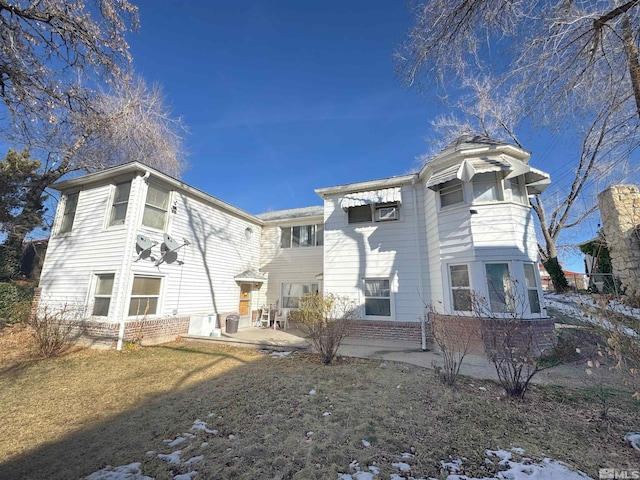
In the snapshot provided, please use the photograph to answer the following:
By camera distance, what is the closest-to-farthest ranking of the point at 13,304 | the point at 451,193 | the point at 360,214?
the point at 451,193, the point at 13,304, the point at 360,214

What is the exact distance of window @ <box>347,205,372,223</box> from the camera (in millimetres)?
12086

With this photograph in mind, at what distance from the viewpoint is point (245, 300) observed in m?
14.7

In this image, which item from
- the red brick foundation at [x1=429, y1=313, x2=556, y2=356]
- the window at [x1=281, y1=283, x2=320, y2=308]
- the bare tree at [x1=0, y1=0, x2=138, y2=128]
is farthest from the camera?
the window at [x1=281, y1=283, x2=320, y2=308]

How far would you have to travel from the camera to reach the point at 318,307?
25.5 ft

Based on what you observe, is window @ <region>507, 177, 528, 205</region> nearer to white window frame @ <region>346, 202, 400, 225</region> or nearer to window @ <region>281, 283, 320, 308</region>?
white window frame @ <region>346, 202, 400, 225</region>

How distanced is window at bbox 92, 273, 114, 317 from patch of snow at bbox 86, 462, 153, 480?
786 cm

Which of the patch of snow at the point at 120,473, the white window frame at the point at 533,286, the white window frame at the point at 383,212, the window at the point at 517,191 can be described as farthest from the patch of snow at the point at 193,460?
the window at the point at 517,191

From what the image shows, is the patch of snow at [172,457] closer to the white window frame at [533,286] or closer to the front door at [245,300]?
the white window frame at [533,286]

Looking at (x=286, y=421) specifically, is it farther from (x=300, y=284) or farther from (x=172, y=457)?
(x=300, y=284)

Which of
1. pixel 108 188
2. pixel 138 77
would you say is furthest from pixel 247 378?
pixel 138 77

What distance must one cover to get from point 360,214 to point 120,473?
35.1 feet

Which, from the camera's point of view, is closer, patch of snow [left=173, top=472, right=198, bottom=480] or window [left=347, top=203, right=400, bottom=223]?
patch of snow [left=173, top=472, right=198, bottom=480]

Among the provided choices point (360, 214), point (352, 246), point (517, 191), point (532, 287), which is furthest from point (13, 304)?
point (517, 191)

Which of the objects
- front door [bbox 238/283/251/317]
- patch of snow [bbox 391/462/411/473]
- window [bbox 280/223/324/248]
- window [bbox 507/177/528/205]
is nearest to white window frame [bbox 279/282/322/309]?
front door [bbox 238/283/251/317]
